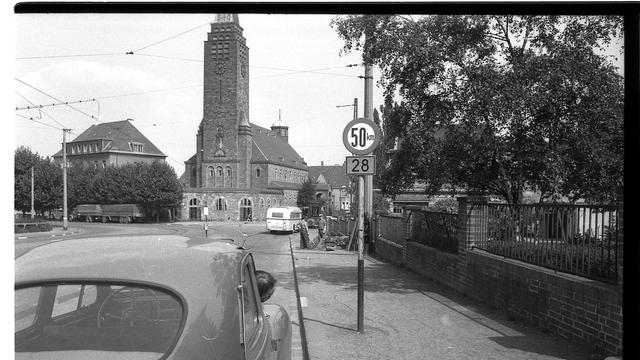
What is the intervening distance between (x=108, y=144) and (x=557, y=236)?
4.61 metres

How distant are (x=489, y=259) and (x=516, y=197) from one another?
0.94m

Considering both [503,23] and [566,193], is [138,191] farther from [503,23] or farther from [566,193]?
[566,193]

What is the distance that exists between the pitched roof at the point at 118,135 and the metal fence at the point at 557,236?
3.30m

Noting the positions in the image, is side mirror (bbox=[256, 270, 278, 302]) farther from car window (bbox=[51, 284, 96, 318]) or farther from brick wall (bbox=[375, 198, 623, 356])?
brick wall (bbox=[375, 198, 623, 356])

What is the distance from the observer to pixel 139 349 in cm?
169

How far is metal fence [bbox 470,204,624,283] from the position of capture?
3.92m

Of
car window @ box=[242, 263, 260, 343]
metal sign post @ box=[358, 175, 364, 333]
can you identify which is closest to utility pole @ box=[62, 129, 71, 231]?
car window @ box=[242, 263, 260, 343]

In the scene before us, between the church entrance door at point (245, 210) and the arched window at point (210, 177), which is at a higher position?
the arched window at point (210, 177)

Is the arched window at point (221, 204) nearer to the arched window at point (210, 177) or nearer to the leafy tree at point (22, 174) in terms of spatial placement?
the arched window at point (210, 177)

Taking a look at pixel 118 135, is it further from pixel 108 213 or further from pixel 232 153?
pixel 232 153

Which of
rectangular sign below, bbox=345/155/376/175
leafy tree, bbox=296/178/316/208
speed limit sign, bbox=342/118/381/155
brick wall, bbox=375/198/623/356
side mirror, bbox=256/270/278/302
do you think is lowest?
brick wall, bbox=375/198/623/356

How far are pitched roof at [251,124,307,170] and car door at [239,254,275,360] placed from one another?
41.7 inches

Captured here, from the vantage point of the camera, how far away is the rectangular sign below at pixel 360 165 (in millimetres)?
4672

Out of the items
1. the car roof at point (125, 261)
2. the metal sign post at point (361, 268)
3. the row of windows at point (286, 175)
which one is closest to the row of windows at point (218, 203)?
the row of windows at point (286, 175)
